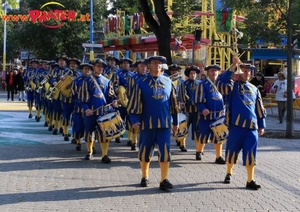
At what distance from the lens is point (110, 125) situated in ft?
34.4

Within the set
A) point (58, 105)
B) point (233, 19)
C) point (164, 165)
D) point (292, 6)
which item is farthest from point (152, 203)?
point (233, 19)

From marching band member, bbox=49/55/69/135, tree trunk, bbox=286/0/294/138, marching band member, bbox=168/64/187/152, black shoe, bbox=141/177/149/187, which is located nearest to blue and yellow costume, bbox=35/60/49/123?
marching band member, bbox=49/55/69/135

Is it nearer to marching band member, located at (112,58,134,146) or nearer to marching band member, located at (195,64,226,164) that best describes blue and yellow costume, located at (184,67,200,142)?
marching band member, located at (195,64,226,164)

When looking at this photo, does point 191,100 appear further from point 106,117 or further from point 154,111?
point 154,111

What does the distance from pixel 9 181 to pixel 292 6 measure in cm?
943

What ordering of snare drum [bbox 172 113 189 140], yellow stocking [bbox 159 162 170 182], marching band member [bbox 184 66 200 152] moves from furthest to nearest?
1. marching band member [bbox 184 66 200 152]
2. snare drum [bbox 172 113 189 140]
3. yellow stocking [bbox 159 162 170 182]

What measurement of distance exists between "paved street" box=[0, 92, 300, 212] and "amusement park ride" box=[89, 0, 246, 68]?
7756mm

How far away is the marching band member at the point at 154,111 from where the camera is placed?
842cm

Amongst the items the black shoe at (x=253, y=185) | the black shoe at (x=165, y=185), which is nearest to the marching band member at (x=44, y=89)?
the black shoe at (x=165, y=185)

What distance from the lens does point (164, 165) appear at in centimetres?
856

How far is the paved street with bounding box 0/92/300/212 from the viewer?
765 cm

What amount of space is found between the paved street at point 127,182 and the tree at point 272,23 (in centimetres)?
285

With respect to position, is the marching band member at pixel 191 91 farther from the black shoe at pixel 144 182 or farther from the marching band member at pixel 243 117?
the black shoe at pixel 144 182

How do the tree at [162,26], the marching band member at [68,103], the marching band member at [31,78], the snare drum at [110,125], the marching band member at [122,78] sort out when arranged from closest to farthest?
the snare drum at [110,125], the marching band member at [122,78], the marching band member at [68,103], the tree at [162,26], the marching band member at [31,78]
